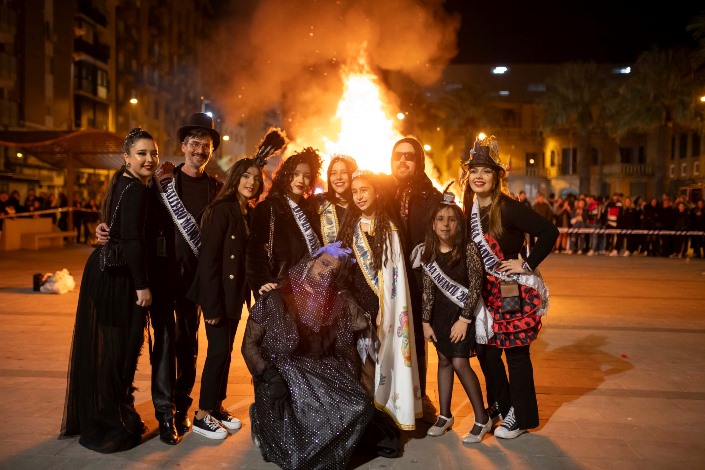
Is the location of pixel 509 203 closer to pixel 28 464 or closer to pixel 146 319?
pixel 146 319

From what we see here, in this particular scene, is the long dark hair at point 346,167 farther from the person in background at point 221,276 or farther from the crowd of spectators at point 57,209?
the crowd of spectators at point 57,209

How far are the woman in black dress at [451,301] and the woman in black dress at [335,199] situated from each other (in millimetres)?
670

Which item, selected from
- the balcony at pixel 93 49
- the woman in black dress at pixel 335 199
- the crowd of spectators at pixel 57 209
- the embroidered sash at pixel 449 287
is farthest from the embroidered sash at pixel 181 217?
the balcony at pixel 93 49

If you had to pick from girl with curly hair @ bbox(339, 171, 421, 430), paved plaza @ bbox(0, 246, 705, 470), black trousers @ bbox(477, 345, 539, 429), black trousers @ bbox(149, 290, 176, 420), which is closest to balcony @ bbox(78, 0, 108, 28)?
paved plaza @ bbox(0, 246, 705, 470)

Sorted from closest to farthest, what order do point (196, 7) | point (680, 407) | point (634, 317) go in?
point (680, 407) < point (634, 317) < point (196, 7)

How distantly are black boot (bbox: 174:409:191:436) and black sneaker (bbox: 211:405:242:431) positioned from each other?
194mm

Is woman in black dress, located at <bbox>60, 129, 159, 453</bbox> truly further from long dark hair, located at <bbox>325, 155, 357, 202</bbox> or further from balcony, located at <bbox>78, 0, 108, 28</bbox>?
balcony, located at <bbox>78, 0, 108, 28</bbox>

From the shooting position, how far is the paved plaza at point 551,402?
14.4ft

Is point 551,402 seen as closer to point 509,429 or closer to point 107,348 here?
point 509,429

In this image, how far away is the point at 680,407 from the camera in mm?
5504

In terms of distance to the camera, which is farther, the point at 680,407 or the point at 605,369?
the point at 605,369

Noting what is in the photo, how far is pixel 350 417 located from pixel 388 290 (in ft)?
3.14

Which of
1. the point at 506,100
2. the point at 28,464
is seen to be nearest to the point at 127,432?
the point at 28,464

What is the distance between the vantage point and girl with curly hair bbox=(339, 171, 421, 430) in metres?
4.63
